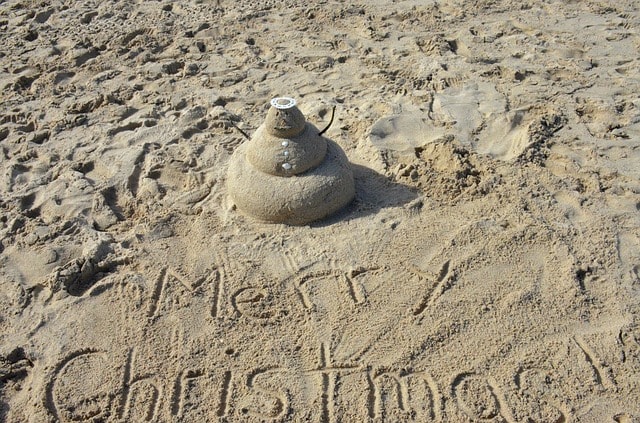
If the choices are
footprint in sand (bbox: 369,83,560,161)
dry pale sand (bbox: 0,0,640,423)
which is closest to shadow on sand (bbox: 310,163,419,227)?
dry pale sand (bbox: 0,0,640,423)

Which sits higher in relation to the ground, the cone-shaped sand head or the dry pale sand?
the cone-shaped sand head

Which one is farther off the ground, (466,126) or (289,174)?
(289,174)

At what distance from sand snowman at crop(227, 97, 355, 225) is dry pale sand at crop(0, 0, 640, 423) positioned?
142 millimetres

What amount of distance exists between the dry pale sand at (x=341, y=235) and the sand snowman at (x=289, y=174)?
142 mm

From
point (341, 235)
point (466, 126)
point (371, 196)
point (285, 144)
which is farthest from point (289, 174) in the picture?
point (466, 126)

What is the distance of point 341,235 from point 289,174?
0.51m

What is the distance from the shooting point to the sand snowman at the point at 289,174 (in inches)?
149

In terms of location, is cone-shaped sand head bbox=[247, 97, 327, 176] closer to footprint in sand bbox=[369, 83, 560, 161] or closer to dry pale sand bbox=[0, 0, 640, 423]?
dry pale sand bbox=[0, 0, 640, 423]

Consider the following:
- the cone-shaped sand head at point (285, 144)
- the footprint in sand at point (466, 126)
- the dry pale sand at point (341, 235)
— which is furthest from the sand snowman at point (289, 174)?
the footprint in sand at point (466, 126)

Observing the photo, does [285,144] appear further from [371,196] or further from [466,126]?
[466,126]

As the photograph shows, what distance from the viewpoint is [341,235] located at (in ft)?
12.7

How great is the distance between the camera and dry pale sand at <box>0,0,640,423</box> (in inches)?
124

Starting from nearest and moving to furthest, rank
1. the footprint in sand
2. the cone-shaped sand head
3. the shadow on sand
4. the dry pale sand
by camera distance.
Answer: the dry pale sand < the cone-shaped sand head < the shadow on sand < the footprint in sand

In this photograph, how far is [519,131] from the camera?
4707 mm
